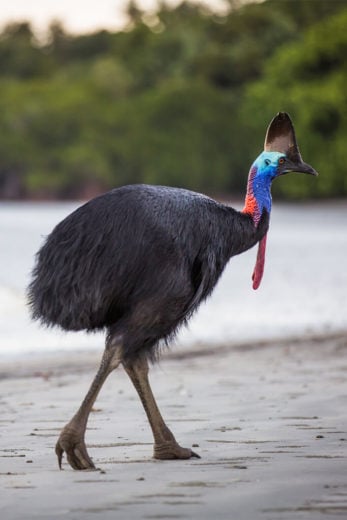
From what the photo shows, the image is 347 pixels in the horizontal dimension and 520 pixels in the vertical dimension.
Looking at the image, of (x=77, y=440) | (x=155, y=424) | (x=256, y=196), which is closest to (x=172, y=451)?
(x=155, y=424)

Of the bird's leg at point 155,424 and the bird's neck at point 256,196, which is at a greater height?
the bird's neck at point 256,196

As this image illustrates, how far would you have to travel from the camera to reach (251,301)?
18.8 m

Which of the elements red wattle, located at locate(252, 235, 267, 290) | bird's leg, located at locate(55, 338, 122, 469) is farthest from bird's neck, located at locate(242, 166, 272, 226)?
bird's leg, located at locate(55, 338, 122, 469)

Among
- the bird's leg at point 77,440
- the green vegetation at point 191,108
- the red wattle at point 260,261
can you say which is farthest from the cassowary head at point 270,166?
the green vegetation at point 191,108

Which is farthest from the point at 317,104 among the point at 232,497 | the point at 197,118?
the point at 232,497

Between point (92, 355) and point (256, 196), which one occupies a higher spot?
point (256, 196)

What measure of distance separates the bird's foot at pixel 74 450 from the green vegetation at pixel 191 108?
54.5 meters

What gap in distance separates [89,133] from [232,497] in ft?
278

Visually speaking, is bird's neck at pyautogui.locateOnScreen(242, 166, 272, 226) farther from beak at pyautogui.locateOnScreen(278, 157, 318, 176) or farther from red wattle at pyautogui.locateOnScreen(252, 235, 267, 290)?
red wattle at pyautogui.locateOnScreen(252, 235, 267, 290)

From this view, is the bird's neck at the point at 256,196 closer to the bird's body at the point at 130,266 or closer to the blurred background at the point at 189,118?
the bird's body at the point at 130,266

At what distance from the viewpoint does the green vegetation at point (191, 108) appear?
2495 inches

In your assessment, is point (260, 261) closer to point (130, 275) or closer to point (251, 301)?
point (130, 275)

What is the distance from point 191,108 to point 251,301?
63.9 meters

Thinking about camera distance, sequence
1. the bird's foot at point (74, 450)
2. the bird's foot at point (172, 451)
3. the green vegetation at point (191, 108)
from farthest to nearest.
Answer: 1. the green vegetation at point (191, 108)
2. the bird's foot at point (172, 451)
3. the bird's foot at point (74, 450)
